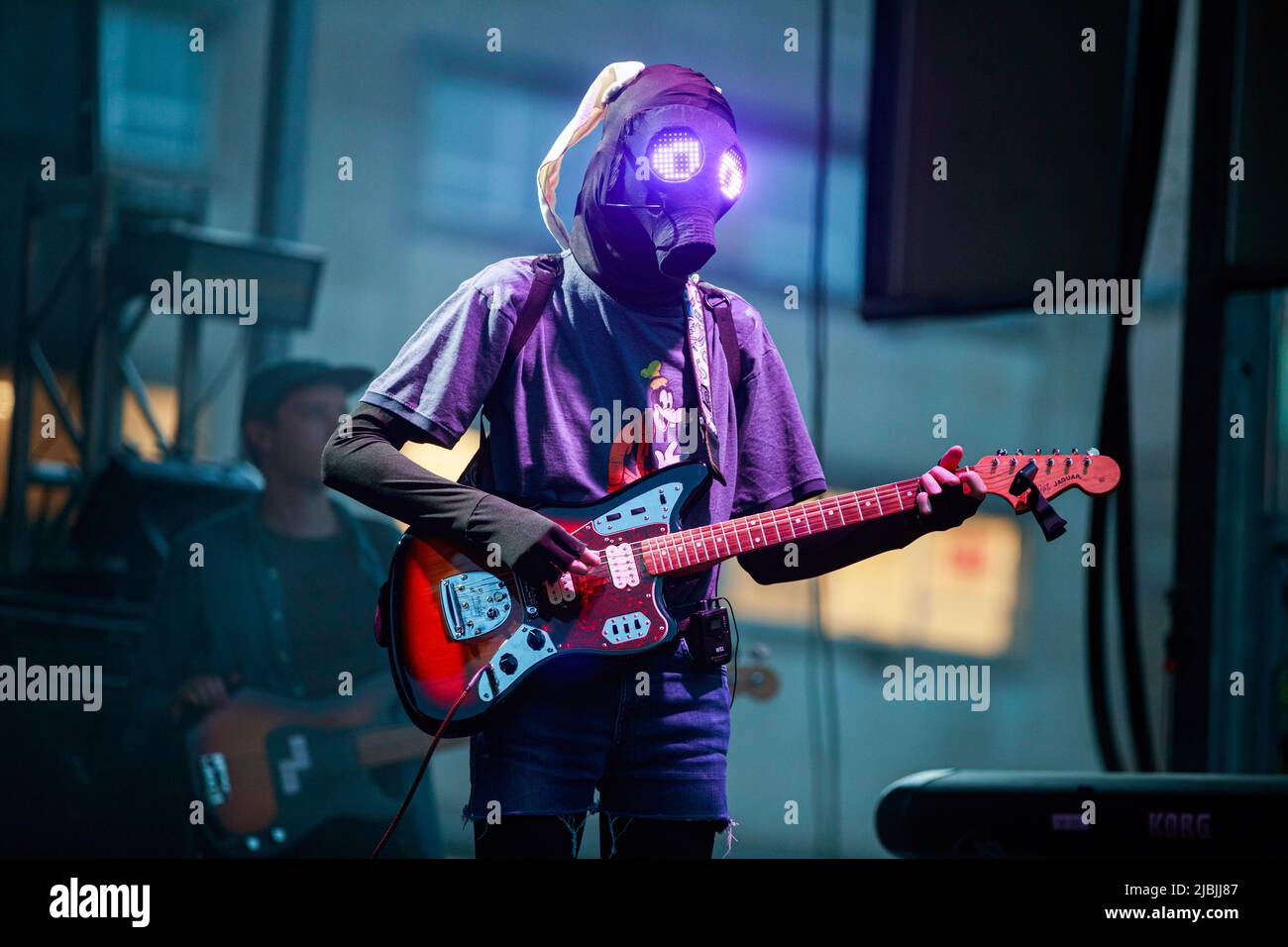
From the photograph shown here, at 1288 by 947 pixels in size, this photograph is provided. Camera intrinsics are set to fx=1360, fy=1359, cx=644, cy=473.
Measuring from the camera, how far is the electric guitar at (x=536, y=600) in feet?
6.85

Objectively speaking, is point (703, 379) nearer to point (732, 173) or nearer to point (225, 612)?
point (732, 173)

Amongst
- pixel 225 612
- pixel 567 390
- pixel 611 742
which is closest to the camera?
pixel 611 742

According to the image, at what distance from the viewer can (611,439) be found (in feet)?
7.11

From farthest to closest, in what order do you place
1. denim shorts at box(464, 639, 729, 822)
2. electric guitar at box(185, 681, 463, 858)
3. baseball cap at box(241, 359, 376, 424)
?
baseball cap at box(241, 359, 376, 424), electric guitar at box(185, 681, 463, 858), denim shorts at box(464, 639, 729, 822)

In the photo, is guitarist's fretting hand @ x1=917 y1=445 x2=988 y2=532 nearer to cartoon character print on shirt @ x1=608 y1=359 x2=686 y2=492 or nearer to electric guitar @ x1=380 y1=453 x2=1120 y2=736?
electric guitar @ x1=380 y1=453 x2=1120 y2=736

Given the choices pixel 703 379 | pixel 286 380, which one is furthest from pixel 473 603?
pixel 286 380

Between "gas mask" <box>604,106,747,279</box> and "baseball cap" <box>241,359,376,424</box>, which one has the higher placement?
"gas mask" <box>604,106,747,279</box>

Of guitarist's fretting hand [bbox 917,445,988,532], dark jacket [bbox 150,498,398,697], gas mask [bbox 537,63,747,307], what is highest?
gas mask [bbox 537,63,747,307]

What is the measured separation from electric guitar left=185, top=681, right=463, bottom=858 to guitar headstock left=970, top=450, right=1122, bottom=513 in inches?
80.8

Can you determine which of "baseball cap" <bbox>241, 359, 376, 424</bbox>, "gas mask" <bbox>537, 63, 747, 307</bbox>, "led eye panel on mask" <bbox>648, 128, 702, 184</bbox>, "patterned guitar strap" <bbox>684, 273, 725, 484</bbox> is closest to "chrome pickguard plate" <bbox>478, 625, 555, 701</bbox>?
"patterned guitar strap" <bbox>684, 273, 725, 484</bbox>

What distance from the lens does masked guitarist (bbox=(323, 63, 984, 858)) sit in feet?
6.64

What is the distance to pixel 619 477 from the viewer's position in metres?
2.19

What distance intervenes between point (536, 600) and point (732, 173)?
29.4 inches

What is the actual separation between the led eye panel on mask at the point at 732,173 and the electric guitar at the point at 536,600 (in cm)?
44
